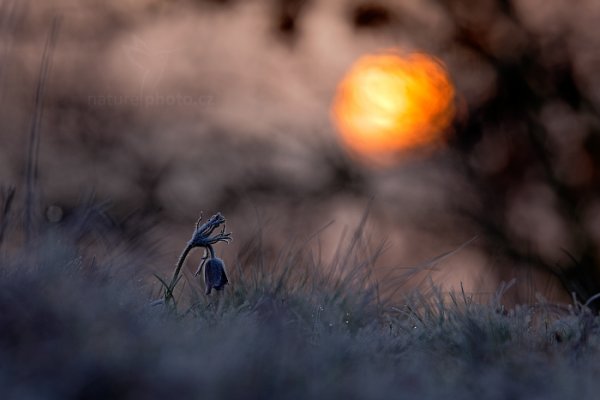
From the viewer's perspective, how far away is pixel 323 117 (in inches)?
489

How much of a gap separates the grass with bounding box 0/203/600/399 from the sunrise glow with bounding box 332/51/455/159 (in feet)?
29.7

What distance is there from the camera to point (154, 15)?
12070 millimetres

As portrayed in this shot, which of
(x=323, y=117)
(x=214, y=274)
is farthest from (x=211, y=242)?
(x=323, y=117)

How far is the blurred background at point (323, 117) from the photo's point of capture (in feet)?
38.3

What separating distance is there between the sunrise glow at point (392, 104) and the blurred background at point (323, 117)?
167 millimetres

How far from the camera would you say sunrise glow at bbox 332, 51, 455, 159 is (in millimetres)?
12023

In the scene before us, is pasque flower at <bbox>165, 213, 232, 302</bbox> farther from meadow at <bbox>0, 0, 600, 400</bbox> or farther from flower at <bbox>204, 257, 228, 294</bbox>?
meadow at <bbox>0, 0, 600, 400</bbox>

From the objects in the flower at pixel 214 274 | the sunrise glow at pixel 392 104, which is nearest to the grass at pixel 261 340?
the flower at pixel 214 274

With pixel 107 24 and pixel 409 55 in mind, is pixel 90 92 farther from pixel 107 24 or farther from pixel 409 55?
pixel 409 55

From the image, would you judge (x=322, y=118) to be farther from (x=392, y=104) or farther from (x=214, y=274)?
(x=214, y=274)

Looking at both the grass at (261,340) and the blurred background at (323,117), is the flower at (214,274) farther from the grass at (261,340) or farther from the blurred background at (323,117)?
the blurred background at (323,117)

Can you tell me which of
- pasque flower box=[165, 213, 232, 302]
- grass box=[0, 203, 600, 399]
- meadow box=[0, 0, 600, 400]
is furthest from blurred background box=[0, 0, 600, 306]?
grass box=[0, 203, 600, 399]

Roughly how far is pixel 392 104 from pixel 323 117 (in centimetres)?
85

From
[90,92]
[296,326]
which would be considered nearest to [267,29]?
[90,92]
